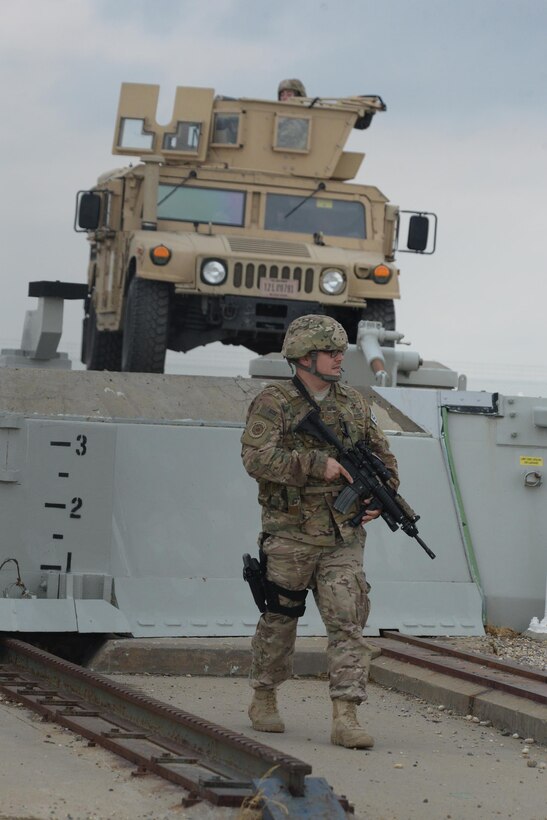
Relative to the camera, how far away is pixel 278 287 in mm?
12734

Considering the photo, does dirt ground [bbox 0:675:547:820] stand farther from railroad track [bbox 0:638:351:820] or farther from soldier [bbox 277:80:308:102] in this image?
soldier [bbox 277:80:308:102]

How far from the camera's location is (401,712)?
6945 mm

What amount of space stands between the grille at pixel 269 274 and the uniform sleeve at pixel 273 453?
6.60 metres

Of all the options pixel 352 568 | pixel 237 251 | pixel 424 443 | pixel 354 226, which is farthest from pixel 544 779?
pixel 354 226

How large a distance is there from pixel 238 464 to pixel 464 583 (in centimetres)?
148

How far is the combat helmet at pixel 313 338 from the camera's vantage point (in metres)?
6.11

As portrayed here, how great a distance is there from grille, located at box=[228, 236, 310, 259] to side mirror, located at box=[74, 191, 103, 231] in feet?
4.23

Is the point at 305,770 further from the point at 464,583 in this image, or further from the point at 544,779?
the point at 464,583

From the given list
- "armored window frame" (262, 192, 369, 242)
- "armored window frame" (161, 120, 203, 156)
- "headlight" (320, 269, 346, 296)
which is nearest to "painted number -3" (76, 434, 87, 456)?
"headlight" (320, 269, 346, 296)

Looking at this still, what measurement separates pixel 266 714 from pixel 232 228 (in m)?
7.85

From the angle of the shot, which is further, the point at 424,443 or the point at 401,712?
the point at 424,443

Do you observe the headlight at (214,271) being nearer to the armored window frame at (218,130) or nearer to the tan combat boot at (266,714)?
the armored window frame at (218,130)

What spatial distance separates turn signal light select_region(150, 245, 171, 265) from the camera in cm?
1246

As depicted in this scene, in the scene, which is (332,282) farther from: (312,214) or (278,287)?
(312,214)
